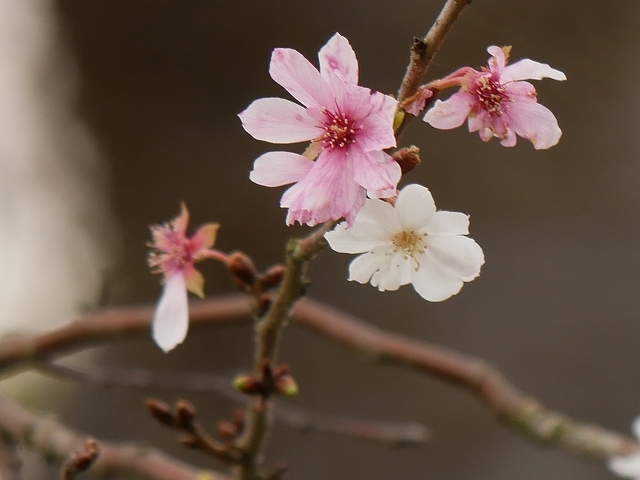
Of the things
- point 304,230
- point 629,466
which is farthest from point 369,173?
point 304,230

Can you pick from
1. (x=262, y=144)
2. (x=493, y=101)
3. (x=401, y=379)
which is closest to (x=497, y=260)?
(x=401, y=379)

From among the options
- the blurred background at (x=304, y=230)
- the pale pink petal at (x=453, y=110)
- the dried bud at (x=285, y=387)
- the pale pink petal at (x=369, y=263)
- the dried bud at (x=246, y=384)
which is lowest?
the dried bud at (x=246, y=384)

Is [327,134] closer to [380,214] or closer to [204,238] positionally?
[380,214]

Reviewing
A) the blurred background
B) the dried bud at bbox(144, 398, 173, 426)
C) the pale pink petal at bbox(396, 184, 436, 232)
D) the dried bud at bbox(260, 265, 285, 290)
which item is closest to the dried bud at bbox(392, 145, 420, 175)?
the pale pink petal at bbox(396, 184, 436, 232)

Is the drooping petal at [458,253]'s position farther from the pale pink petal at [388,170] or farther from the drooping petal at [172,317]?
the drooping petal at [172,317]

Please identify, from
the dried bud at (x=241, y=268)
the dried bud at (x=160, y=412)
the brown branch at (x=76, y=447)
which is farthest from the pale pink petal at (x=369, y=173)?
the brown branch at (x=76, y=447)

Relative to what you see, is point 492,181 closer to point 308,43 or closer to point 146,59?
point 308,43

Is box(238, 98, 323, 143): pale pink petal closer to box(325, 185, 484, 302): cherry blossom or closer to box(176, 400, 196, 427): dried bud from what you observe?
box(325, 185, 484, 302): cherry blossom
